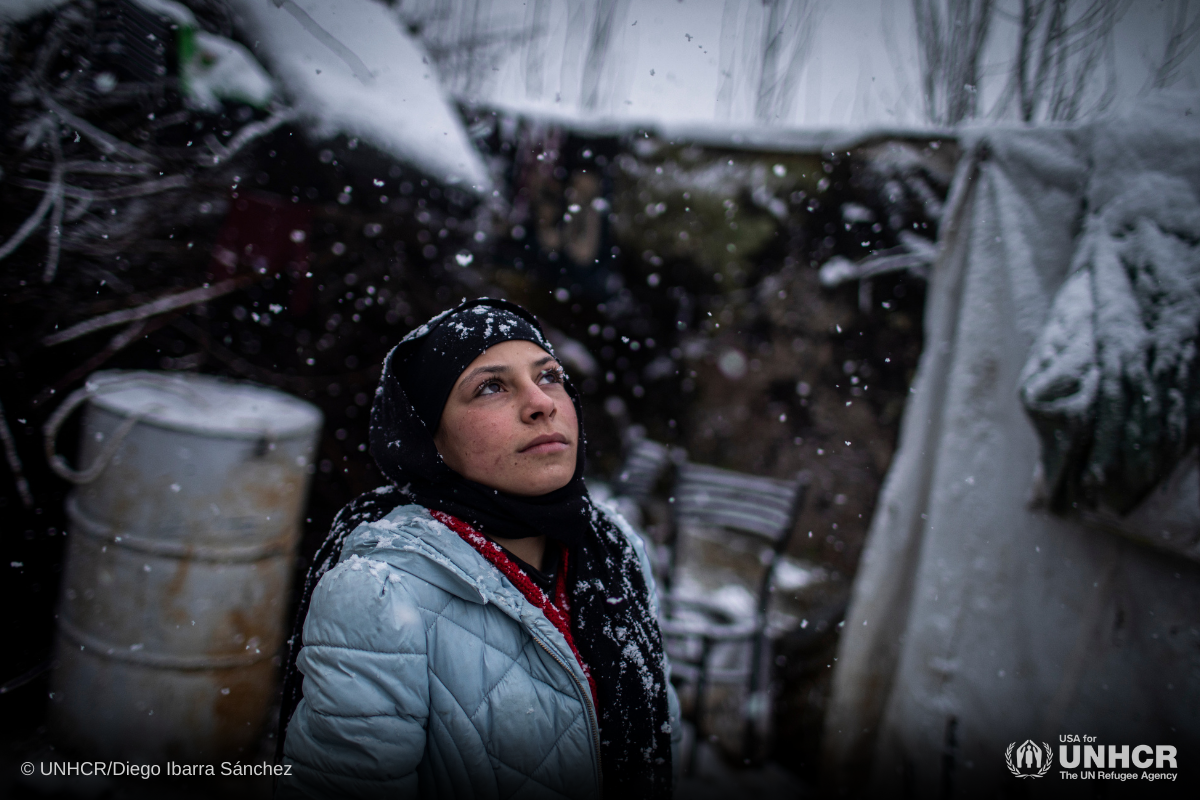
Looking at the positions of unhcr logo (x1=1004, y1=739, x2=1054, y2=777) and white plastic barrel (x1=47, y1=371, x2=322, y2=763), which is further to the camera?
white plastic barrel (x1=47, y1=371, x2=322, y2=763)

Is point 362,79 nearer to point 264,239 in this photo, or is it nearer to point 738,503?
point 264,239

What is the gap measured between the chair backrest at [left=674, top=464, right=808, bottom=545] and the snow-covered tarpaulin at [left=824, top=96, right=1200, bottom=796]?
0.67 metres

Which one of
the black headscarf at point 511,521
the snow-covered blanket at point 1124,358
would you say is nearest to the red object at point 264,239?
the black headscarf at point 511,521

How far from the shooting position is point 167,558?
2107 millimetres

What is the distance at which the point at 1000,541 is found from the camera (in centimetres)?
196

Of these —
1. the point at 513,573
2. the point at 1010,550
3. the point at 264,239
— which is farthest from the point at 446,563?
the point at 264,239

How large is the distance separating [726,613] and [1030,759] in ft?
4.80

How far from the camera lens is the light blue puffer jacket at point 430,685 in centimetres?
A: 90

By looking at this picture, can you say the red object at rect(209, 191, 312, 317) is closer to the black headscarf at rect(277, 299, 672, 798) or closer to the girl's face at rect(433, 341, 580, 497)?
the black headscarf at rect(277, 299, 672, 798)

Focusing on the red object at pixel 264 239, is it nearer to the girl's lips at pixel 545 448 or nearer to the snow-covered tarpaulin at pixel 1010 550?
the girl's lips at pixel 545 448

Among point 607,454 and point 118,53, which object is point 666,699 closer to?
point 118,53

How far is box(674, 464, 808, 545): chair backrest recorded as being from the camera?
3.00m

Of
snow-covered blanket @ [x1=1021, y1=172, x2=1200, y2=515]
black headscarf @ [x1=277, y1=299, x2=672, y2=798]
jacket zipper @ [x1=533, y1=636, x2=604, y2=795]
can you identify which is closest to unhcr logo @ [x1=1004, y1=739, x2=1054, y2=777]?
A: snow-covered blanket @ [x1=1021, y1=172, x2=1200, y2=515]

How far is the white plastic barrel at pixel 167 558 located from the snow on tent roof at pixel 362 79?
153 centimetres
